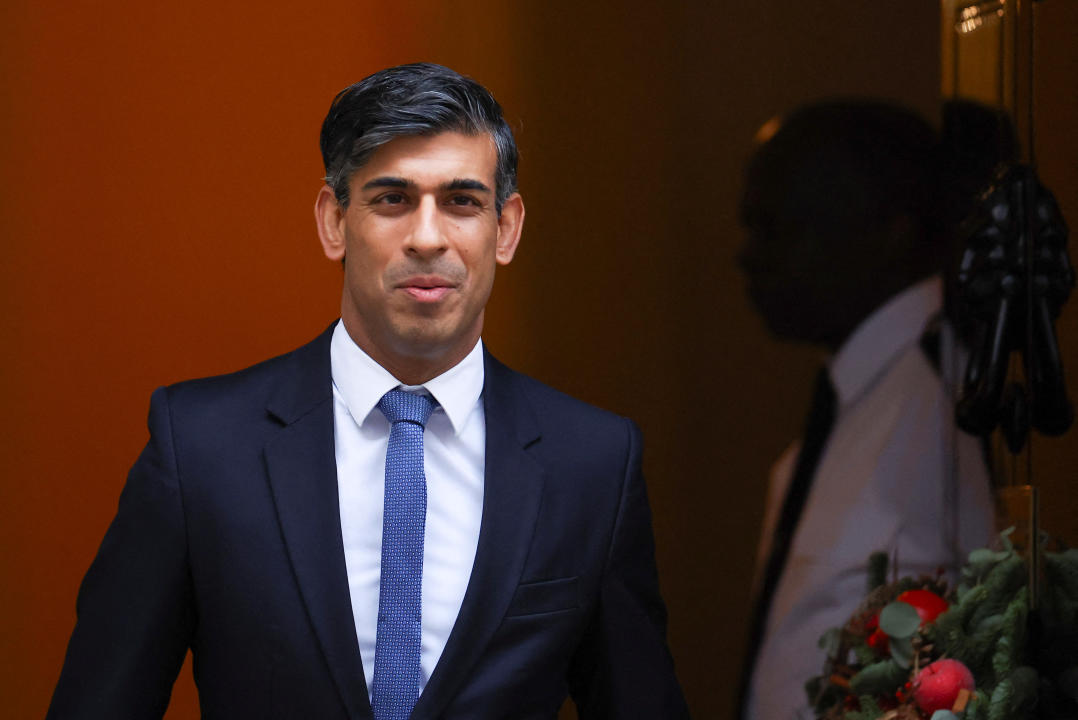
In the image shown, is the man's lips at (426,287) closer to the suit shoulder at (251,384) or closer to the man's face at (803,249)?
the suit shoulder at (251,384)

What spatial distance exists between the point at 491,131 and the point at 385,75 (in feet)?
0.50

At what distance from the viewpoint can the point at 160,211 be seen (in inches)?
85.8

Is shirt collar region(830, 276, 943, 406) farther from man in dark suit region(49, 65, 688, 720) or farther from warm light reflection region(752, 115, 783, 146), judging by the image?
man in dark suit region(49, 65, 688, 720)

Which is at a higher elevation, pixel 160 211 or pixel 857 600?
pixel 160 211

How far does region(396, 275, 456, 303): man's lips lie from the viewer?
1.58 metres

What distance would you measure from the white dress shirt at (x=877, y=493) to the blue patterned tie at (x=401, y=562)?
0.97 metres

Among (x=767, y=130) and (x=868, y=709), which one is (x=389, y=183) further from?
(x=868, y=709)

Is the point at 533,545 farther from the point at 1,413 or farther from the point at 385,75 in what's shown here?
the point at 1,413

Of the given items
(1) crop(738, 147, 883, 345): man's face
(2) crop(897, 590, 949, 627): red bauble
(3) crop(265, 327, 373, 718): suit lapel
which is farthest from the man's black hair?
(2) crop(897, 590, 949, 627): red bauble

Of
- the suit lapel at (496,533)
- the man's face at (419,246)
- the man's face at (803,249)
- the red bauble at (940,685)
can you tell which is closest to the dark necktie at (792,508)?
the man's face at (803,249)

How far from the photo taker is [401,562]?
156cm

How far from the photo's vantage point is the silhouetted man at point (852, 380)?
2287 mm

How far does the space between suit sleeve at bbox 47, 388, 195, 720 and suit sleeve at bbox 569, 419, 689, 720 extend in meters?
0.54

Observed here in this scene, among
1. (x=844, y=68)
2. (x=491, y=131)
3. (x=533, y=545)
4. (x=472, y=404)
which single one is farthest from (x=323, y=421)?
(x=844, y=68)
